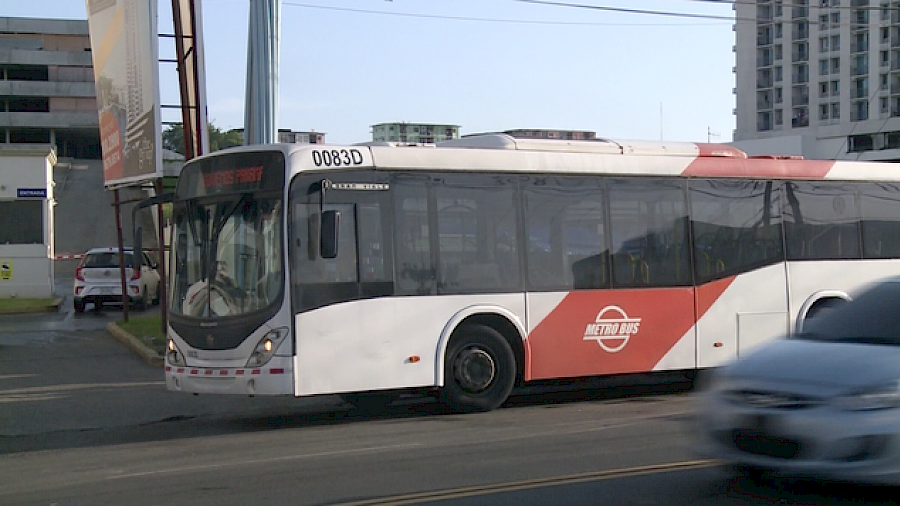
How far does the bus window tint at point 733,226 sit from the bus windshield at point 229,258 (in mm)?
5874

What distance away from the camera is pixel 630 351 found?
13734 mm

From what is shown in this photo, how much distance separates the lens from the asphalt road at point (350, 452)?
798 cm

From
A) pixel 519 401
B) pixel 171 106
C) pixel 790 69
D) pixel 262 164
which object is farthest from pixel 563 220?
pixel 790 69

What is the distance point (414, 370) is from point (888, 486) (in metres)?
6.22

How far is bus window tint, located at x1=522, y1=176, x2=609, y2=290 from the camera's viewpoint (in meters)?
13.4

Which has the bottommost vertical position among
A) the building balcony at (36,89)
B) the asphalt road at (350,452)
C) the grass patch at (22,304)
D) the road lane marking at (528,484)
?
the asphalt road at (350,452)

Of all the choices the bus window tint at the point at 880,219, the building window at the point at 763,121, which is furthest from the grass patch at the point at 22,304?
the building window at the point at 763,121

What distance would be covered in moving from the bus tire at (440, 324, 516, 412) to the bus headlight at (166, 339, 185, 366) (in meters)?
3.07

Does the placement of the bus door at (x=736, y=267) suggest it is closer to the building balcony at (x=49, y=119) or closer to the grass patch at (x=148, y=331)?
the grass patch at (x=148, y=331)

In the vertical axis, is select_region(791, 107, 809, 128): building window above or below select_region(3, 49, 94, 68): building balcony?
below

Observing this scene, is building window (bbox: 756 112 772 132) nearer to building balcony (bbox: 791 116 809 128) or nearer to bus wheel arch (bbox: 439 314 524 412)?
building balcony (bbox: 791 116 809 128)

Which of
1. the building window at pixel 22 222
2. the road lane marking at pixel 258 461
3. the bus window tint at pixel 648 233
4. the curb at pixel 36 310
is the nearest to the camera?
the road lane marking at pixel 258 461

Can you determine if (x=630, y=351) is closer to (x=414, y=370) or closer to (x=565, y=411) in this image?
(x=565, y=411)

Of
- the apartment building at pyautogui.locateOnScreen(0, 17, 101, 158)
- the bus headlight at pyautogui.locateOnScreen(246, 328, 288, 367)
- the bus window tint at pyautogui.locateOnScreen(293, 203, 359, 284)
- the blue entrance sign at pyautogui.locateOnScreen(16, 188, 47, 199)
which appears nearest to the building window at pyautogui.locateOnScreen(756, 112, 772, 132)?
the apartment building at pyautogui.locateOnScreen(0, 17, 101, 158)
